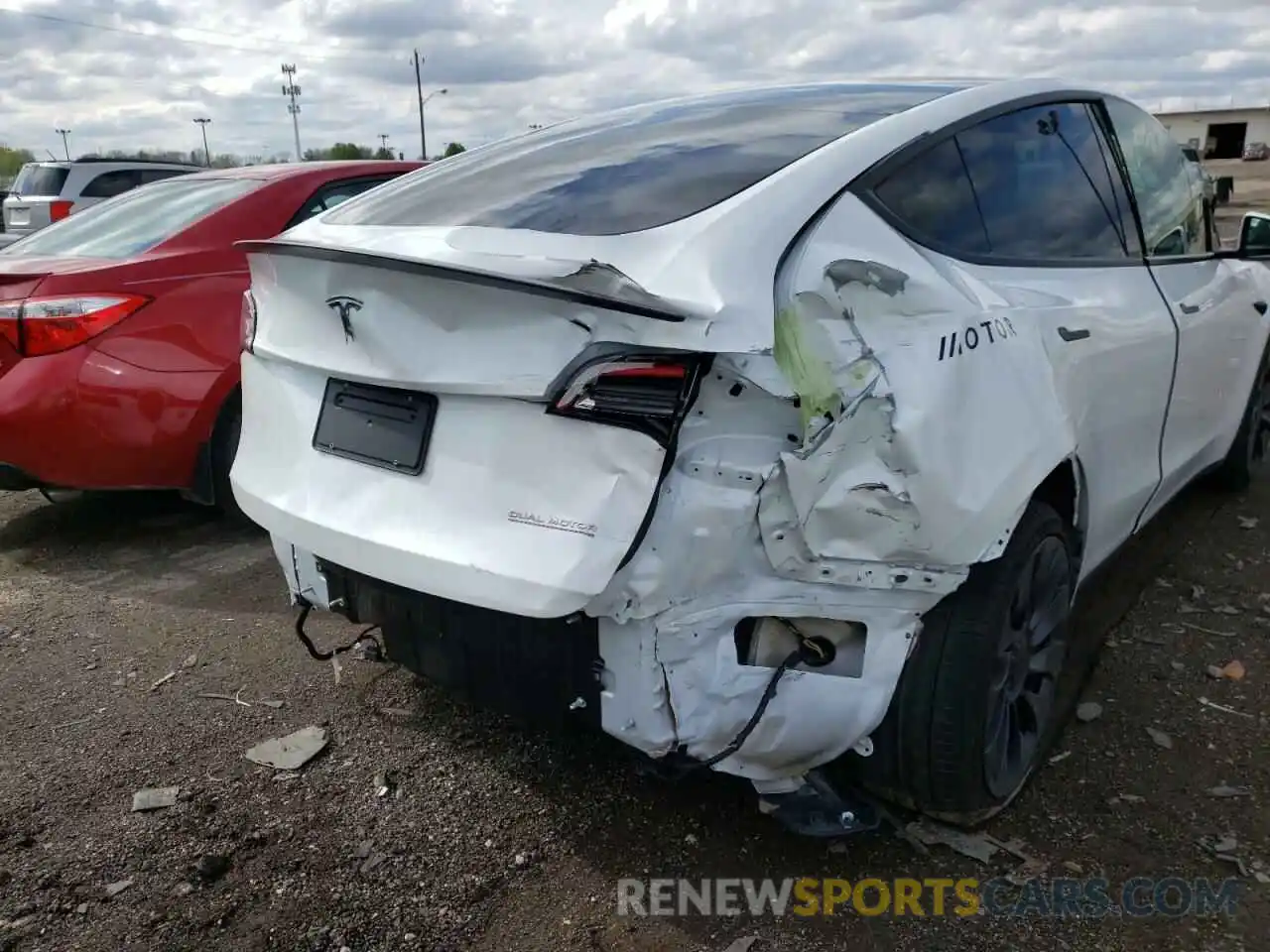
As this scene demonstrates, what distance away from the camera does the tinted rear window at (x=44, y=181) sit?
531 inches

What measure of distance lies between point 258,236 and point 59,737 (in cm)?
242

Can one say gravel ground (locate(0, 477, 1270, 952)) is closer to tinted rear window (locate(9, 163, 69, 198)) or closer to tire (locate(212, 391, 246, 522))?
tire (locate(212, 391, 246, 522))

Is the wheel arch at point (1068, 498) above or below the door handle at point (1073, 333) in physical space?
below

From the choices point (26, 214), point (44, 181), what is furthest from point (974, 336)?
point (44, 181)

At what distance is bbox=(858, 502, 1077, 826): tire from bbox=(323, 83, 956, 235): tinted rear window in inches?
38.8

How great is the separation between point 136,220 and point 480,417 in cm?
358

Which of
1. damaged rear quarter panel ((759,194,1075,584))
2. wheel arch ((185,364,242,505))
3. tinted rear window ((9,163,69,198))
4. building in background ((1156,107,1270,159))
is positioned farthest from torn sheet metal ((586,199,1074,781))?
building in background ((1156,107,1270,159))

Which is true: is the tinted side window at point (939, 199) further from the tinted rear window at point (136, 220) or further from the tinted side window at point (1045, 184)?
the tinted rear window at point (136, 220)

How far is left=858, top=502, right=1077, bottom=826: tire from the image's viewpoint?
7.27ft

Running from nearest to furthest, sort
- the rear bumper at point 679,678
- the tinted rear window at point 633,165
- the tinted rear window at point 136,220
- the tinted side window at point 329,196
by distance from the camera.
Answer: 1. the rear bumper at point 679,678
2. the tinted rear window at point 633,165
3. the tinted rear window at point 136,220
4. the tinted side window at point 329,196

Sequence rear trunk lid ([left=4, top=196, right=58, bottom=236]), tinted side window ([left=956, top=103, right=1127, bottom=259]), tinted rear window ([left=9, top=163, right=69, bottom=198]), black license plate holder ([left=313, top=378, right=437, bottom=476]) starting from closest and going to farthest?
black license plate holder ([left=313, top=378, right=437, bottom=476])
tinted side window ([left=956, top=103, right=1127, bottom=259])
rear trunk lid ([left=4, top=196, right=58, bottom=236])
tinted rear window ([left=9, top=163, right=69, bottom=198])

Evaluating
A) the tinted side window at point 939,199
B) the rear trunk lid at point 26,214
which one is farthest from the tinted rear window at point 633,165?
the rear trunk lid at point 26,214

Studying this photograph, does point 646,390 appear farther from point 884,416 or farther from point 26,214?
point 26,214

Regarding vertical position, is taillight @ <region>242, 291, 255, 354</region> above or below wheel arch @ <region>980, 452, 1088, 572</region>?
above
